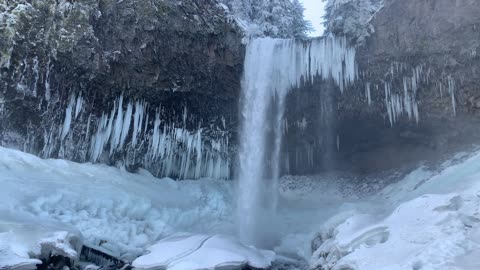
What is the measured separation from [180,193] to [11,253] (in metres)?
10.9

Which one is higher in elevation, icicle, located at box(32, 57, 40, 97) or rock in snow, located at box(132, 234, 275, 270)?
icicle, located at box(32, 57, 40, 97)

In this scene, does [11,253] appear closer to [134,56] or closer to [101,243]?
[101,243]

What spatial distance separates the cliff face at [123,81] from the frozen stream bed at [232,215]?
4.41 feet

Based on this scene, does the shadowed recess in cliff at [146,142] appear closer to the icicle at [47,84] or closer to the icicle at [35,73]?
the icicle at [47,84]

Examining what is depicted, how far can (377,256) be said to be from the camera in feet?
31.0

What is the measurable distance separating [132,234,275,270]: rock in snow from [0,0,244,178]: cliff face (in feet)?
25.8

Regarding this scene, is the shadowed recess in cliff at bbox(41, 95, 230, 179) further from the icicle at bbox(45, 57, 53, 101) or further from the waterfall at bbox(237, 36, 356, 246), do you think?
the waterfall at bbox(237, 36, 356, 246)

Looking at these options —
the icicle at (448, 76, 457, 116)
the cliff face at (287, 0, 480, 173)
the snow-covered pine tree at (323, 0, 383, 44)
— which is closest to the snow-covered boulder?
the cliff face at (287, 0, 480, 173)

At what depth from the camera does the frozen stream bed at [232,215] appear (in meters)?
9.55

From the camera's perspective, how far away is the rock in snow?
12281 millimetres

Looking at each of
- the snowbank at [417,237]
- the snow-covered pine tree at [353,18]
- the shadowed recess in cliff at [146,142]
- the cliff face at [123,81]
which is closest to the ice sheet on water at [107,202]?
the shadowed recess in cliff at [146,142]

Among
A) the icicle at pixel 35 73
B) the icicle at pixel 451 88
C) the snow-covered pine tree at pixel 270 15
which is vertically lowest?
the icicle at pixel 35 73

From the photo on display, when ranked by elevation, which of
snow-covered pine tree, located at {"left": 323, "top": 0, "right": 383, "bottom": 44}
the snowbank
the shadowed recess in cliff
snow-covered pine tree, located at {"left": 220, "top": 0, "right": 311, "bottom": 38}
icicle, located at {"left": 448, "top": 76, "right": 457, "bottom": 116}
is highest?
snow-covered pine tree, located at {"left": 220, "top": 0, "right": 311, "bottom": 38}

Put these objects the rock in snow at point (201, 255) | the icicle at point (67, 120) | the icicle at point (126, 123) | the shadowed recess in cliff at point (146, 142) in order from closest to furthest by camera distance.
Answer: the rock in snow at point (201, 255), the icicle at point (67, 120), the shadowed recess in cliff at point (146, 142), the icicle at point (126, 123)
